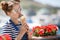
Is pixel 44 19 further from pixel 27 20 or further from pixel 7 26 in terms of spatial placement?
pixel 7 26

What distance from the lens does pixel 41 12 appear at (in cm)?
247

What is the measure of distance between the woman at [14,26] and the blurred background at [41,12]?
237 mm

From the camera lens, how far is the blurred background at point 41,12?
240 cm

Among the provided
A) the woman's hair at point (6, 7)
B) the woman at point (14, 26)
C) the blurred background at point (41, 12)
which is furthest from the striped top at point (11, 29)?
the blurred background at point (41, 12)

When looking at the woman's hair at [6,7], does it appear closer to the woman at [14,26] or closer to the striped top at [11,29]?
the woman at [14,26]

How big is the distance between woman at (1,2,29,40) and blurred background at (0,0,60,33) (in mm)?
237

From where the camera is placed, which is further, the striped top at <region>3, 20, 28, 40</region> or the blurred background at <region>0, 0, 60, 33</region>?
the blurred background at <region>0, 0, 60, 33</region>

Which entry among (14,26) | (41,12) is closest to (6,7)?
(14,26)

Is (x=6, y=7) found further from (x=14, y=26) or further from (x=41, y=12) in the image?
(x=41, y=12)

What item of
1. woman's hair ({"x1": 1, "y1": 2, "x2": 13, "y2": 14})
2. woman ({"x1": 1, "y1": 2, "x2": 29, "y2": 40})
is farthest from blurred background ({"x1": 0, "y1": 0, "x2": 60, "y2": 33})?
woman's hair ({"x1": 1, "y1": 2, "x2": 13, "y2": 14})

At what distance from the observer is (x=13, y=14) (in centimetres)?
207

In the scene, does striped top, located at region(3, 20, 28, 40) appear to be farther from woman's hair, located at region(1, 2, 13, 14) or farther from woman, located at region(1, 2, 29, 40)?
woman's hair, located at region(1, 2, 13, 14)

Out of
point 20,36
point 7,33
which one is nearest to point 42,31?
point 20,36

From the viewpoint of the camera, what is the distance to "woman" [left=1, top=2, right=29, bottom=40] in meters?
2.05
